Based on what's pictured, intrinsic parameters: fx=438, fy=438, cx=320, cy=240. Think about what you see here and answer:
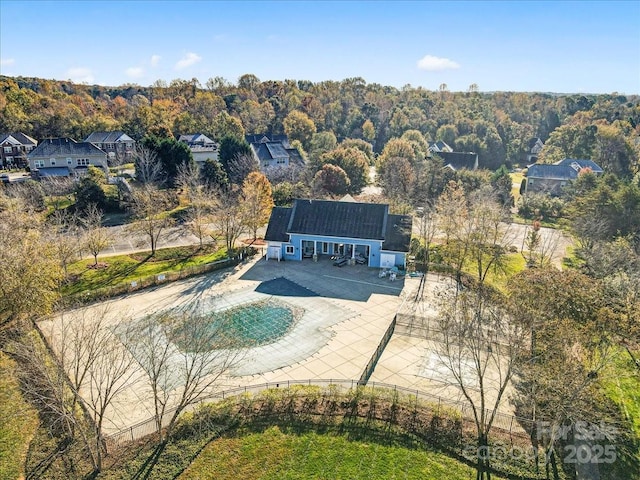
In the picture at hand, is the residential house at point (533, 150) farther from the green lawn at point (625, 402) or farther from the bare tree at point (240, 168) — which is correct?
the green lawn at point (625, 402)

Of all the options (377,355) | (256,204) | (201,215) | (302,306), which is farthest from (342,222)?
(377,355)

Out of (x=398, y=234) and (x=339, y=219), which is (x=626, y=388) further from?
(x=339, y=219)

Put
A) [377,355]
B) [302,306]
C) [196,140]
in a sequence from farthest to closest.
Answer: [196,140] < [302,306] < [377,355]

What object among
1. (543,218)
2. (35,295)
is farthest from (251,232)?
(543,218)

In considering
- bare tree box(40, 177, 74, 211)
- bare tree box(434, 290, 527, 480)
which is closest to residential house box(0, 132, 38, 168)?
bare tree box(40, 177, 74, 211)

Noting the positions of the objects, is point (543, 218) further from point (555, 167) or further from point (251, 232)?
point (251, 232)
